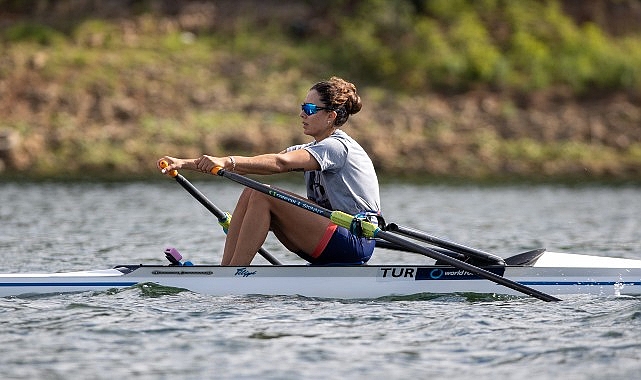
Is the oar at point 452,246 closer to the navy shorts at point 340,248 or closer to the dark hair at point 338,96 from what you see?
the navy shorts at point 340,248

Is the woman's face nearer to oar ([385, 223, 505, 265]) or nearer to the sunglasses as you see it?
the sunglasses

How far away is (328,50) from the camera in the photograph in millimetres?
39938

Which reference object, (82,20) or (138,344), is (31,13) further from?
(138,344)

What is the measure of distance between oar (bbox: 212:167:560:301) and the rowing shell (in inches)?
9.0

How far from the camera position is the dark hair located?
11.4m

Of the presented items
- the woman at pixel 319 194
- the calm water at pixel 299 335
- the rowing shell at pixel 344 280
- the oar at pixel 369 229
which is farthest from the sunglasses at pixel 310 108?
the calm water at pixel 299 335

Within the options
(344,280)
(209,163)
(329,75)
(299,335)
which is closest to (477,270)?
(344,280)

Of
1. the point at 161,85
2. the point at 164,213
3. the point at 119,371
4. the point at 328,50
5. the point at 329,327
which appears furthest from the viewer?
the point at 328,50

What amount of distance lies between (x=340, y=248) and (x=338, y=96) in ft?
4.34

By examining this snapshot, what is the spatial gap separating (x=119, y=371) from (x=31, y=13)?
1439 inches

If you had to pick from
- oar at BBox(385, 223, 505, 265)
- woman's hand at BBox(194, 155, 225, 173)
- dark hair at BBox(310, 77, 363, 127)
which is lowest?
oar at BBox(385, 223, 505, 265)

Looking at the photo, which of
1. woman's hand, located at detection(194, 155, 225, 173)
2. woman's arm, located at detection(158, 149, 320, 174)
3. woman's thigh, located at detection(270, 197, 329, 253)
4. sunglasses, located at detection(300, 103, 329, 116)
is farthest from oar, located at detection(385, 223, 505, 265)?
woman's hand, located at detection(194, 155, 225, 173)

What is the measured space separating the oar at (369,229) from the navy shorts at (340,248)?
0.40 meters

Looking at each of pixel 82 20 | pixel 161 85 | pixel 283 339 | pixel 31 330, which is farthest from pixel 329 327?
pixel 82 20
